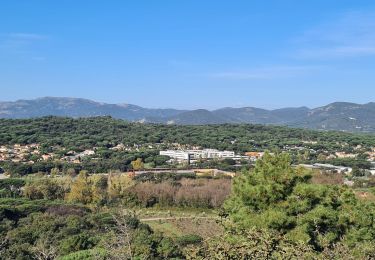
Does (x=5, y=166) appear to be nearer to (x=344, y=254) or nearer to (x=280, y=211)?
(x=280, y=211)

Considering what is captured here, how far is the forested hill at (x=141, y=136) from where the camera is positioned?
56.0m

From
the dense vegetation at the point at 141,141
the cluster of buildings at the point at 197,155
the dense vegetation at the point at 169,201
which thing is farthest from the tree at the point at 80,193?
the cluster of buildings at the point at 197,155

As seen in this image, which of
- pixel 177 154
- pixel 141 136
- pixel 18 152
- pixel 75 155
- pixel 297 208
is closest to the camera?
pixel 297 208

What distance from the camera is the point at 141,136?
61.4 meters

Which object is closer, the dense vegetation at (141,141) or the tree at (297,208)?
the tree at (297,208)

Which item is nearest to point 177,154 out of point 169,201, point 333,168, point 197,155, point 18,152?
point 197,155

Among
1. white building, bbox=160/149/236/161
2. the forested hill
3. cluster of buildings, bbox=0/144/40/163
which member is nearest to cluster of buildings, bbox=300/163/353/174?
white building, bbox=160/149/236/161

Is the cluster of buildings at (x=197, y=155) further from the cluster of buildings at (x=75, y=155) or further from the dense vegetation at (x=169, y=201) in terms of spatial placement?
the cluster of buildings at (x=75, y=155)

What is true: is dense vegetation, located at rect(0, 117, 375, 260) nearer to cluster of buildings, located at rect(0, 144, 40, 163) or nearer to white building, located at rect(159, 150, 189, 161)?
white building, located at rect(159, 150, 189, 161)

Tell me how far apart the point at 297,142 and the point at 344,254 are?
58228mm

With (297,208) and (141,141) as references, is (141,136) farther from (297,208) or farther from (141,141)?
(297,208)

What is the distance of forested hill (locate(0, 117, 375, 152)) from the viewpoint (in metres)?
56.0

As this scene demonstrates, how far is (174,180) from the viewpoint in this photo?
34562mm

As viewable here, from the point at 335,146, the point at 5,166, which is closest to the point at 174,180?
the point at 5,166
